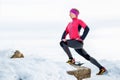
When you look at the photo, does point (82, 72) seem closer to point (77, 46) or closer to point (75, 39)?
point (77, 46)

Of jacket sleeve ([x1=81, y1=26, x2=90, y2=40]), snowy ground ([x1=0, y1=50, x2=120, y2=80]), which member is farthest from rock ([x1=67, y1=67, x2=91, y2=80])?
snowy ground ([x1=0, y1=50, x2=120, y2=80])

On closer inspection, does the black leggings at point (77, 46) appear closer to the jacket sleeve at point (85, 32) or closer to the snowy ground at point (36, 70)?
the jacket sleeve at point (85, 32)

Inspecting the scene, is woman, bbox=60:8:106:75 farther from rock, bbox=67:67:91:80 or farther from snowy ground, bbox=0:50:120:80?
snowy ground, bbox=0:50:120:80

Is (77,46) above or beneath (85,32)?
beneath

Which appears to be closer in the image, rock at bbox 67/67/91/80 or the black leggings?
the black leggings

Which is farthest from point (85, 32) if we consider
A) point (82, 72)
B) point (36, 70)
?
point (36, 70)

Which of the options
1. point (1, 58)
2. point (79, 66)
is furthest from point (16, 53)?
point (79, 66)

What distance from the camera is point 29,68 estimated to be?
28812mm

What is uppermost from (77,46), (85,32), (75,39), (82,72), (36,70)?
(85,32)

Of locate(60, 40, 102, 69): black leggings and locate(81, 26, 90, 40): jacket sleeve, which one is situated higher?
locate(81, 26, 90, 40): jacket sleeve

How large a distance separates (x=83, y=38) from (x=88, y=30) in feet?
0.91

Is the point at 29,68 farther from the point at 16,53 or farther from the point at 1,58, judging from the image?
the point at 16,53

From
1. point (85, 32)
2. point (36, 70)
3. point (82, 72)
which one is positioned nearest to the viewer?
point (85, 32)

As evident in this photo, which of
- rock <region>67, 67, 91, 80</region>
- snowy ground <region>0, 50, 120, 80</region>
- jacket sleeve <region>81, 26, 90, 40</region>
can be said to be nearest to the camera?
jacket sleeve <region>81, 26, 90, 40</region>
